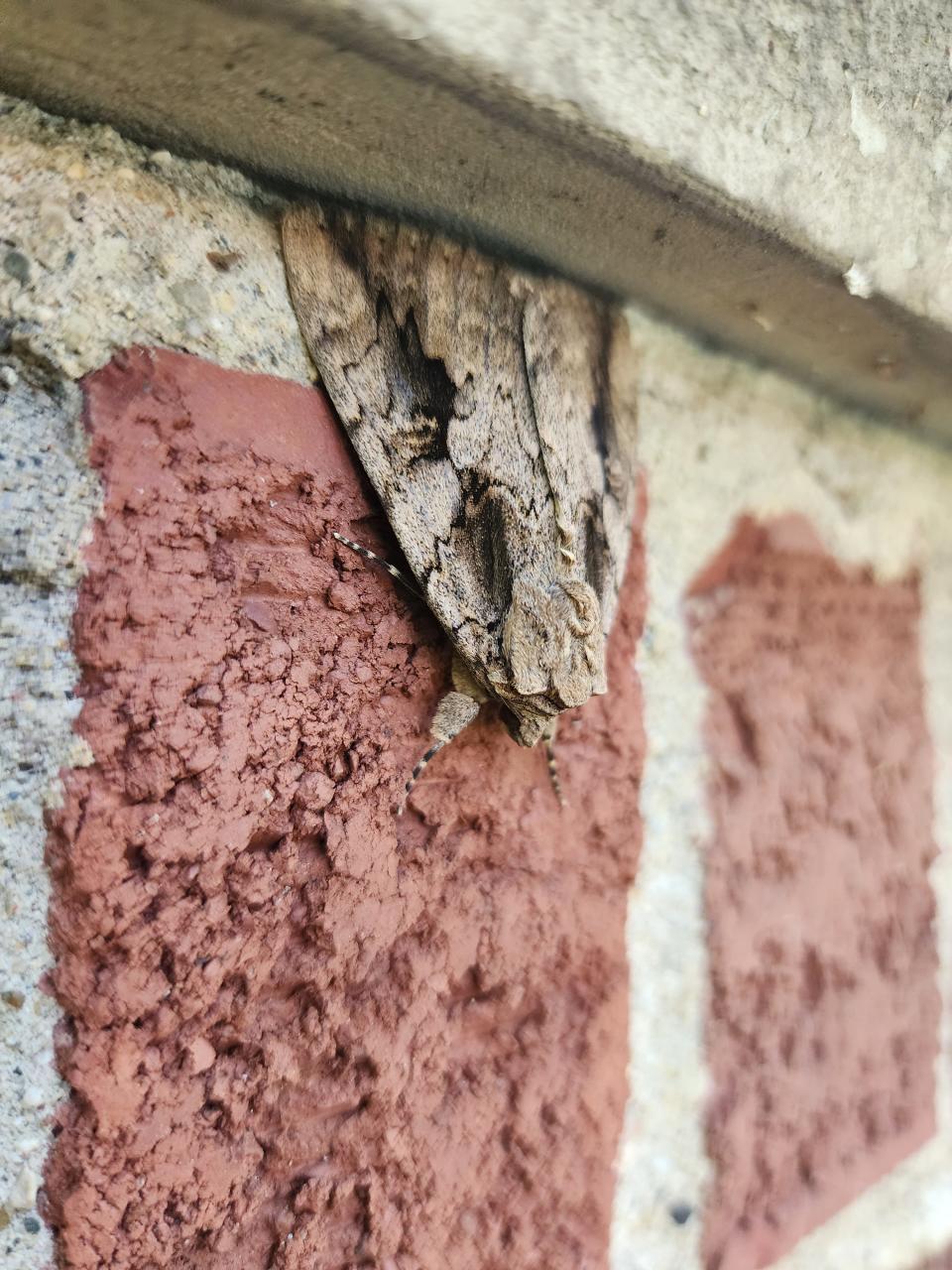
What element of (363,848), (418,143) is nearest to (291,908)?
(363,848)

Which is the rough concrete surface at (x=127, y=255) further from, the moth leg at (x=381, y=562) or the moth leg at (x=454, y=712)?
the moth leg at (x=454, y=712)

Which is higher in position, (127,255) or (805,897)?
(127,255)

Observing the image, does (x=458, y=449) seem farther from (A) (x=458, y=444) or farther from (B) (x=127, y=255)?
(B) (x=127, y=255)

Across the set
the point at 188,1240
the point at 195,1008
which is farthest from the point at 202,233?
the point at 188,1240

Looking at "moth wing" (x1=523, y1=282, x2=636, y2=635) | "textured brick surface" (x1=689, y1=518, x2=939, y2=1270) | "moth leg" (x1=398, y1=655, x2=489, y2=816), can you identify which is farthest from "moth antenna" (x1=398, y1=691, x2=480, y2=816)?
"textured brick surface" (x1=689, y1=518, x2=939, y2=1270)

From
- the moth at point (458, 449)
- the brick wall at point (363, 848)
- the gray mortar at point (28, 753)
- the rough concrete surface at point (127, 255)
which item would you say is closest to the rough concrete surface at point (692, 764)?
the brick wall at point (363, 848)

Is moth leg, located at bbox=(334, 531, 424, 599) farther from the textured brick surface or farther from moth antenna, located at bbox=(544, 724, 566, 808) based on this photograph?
the textured brick surface

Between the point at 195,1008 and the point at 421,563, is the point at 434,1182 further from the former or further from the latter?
the point at 421,563

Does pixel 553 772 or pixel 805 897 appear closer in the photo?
pixel 553 772
